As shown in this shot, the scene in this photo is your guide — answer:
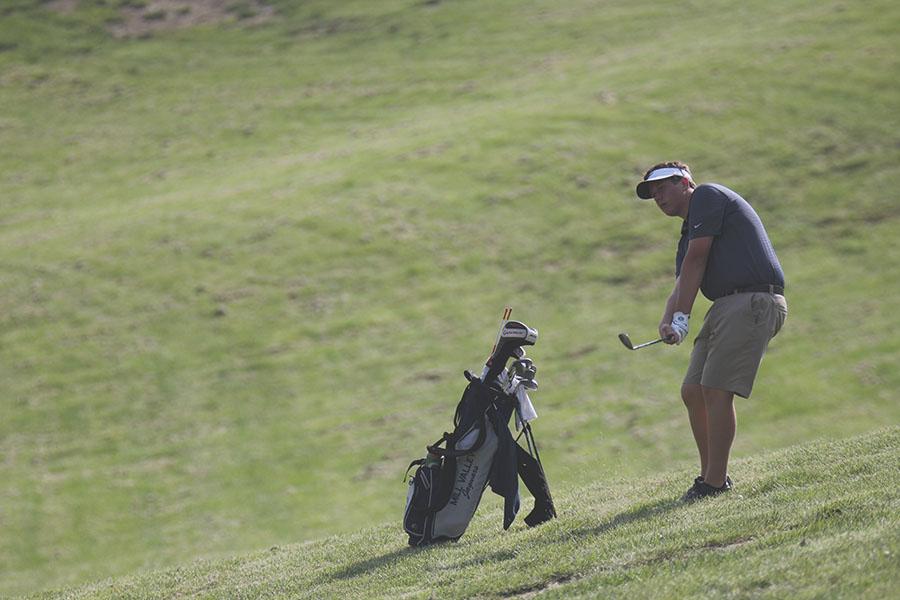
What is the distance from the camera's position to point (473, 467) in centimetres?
1043

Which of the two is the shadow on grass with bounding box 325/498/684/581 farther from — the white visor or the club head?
the white visor

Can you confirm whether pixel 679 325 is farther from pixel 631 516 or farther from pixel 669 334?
pixel 631 516

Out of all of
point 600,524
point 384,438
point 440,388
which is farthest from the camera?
point 440,388

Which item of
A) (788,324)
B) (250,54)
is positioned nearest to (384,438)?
(788,324)

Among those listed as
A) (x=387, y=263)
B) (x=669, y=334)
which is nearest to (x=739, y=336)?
(x=669, y=334)

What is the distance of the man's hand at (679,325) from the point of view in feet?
31.1

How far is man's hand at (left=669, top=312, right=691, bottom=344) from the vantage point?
31.1ft

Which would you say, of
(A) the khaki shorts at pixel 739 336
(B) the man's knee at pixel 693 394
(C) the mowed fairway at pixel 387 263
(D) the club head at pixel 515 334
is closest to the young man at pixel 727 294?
(A) the khaki shorts at pixel 739 336

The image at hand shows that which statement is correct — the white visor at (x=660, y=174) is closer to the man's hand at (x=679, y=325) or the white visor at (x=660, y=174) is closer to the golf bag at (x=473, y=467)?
the man's hand at (x=679, y=325)

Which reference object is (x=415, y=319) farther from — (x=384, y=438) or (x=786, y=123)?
(x=786, y=123)

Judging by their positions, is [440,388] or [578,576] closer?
[578,576]

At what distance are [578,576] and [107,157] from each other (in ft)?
152

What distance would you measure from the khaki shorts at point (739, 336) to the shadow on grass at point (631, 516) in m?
1.20

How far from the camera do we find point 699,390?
997cm
